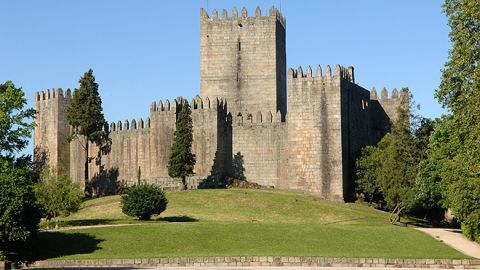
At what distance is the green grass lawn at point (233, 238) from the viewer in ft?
157

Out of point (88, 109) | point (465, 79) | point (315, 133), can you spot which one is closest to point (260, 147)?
point (315, 133)

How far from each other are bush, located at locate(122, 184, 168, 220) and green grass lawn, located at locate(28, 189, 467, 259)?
2.43 feet

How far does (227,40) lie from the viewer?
3541 inches

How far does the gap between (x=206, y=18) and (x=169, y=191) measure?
833 inches

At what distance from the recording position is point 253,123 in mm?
81000

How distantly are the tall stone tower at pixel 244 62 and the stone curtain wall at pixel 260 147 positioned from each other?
7861 mm

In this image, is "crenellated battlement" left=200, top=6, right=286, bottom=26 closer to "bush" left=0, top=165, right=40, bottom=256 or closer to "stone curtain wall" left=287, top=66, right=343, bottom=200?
"stone curtain wall" left=287, top=66, right=343, bottom=200

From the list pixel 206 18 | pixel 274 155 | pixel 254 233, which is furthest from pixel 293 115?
pixel 254 233

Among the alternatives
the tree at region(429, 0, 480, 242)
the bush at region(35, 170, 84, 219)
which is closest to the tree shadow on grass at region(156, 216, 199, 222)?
the bush at region(35, 170, 84, 219)

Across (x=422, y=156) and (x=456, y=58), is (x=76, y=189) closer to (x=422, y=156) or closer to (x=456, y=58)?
(x=422, y=156)

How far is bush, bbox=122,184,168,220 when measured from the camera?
60.8m

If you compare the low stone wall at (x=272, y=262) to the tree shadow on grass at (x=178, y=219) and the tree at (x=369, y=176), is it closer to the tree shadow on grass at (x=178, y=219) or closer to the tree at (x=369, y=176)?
the tree shadow on grass at (x=178, y=219)

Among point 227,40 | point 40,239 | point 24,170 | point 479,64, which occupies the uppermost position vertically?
point 227,40

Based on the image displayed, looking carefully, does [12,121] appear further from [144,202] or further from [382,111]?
[382,111]
